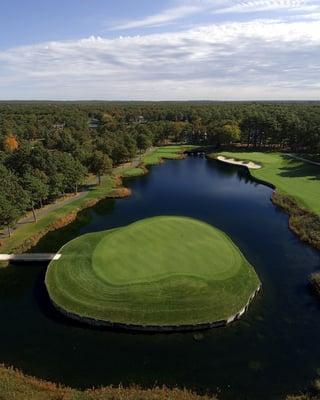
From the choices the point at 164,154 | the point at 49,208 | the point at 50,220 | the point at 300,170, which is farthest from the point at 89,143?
the point at 300,170

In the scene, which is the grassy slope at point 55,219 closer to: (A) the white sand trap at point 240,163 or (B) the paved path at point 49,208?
(B) the paved path at point 49,208

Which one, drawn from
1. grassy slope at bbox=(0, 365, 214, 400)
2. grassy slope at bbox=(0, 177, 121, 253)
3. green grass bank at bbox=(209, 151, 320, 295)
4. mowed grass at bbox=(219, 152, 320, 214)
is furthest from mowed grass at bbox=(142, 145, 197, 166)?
grassy slope at bbox=(0, 365, 214, 400)

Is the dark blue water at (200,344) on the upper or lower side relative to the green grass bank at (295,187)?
lower

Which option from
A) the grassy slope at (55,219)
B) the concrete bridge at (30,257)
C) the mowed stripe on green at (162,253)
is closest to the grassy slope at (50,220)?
the grassy slope at (55,219)

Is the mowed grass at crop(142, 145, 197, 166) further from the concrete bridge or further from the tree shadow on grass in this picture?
the concrete bridge

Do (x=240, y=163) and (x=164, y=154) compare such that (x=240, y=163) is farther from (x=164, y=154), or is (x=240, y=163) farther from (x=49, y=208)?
(x=49, y=208)

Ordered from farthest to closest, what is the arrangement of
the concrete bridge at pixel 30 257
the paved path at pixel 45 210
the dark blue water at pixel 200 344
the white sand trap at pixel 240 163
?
the white sand trap at pixel 240 163 < the paved path at pixel 45 210 < the concrete bridge at pixel 30 257 < the dark blue water at pixel 200 344
